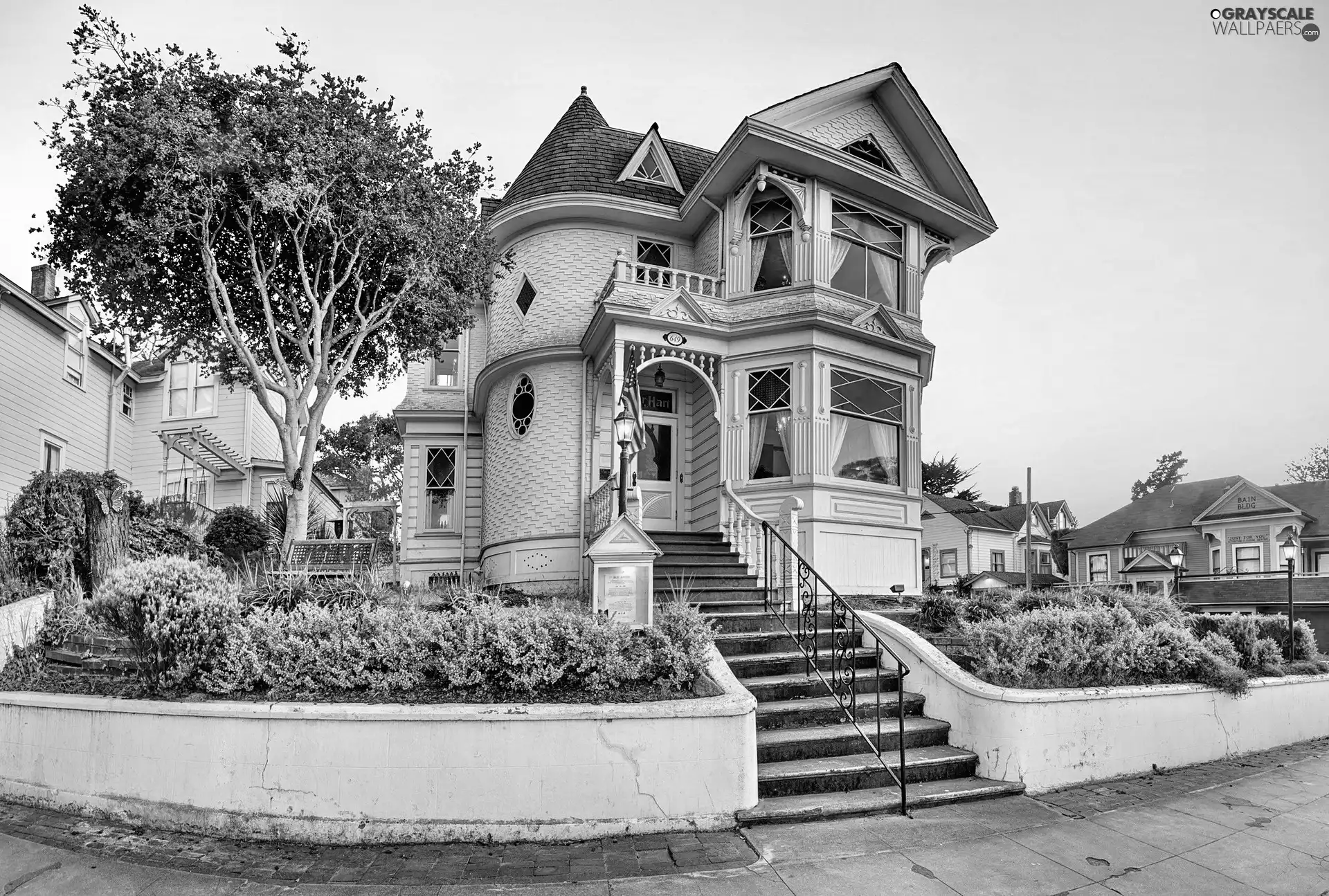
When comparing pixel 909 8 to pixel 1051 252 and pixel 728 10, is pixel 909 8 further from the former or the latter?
pixel 1051 252

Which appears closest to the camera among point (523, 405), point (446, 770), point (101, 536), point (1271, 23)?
point (446, 770)

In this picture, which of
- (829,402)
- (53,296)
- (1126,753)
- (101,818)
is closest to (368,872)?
(101,818)

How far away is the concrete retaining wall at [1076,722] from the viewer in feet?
21.5

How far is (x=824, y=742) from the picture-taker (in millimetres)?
6488

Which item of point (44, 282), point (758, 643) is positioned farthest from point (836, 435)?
point (44, 282)

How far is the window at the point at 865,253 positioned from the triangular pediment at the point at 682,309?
2.47m

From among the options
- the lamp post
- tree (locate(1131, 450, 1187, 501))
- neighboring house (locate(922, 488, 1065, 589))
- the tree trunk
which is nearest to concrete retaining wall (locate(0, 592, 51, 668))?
the tree trunk

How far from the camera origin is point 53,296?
67.5 feet

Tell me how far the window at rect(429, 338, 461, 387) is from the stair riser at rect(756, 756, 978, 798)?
1307 centimetres

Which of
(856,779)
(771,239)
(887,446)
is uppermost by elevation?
(771,239)

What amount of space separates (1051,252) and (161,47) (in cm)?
1735

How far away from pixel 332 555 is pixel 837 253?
32.3 ft

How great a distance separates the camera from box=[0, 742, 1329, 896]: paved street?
4.57 m

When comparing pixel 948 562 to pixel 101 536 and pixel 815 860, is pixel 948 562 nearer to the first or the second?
pixel 101 536
